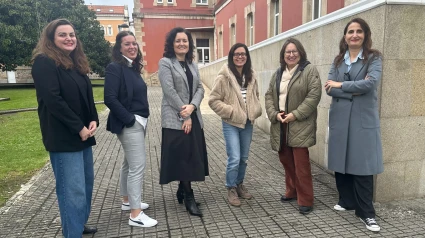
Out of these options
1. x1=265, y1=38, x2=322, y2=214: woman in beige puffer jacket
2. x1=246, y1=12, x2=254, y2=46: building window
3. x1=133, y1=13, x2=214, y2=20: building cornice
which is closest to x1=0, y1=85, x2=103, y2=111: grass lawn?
x1=246, y1=12, x2=254, y2=46: building window

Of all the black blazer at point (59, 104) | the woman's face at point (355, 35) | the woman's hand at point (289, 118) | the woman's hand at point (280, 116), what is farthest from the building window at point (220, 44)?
the black blazer at point (59, 104)

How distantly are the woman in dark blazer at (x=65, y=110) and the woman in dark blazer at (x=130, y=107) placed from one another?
27cm

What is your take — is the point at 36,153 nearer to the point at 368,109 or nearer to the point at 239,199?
the point at 239,199

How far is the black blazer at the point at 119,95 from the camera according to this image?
3.26 meters

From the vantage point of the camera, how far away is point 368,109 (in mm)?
3410

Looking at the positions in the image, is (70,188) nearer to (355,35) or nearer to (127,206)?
(127,206)

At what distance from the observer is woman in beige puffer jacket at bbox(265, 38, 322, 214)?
12.0 ft

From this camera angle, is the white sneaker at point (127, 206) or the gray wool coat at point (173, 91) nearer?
the gray wool coat at point (173, 91)

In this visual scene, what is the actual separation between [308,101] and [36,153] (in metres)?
6.05

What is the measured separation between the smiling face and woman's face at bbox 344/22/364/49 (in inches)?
111

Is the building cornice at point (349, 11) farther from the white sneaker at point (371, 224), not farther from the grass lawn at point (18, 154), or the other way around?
the grass lawn at point (18, 154)

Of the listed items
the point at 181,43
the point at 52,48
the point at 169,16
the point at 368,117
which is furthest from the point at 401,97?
the point at 169,16

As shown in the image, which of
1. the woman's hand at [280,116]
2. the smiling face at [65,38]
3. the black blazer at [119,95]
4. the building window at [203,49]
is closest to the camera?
the smiling face at [65,38]

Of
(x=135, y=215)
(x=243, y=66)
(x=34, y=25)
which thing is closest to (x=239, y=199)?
(x=135, y=215)
